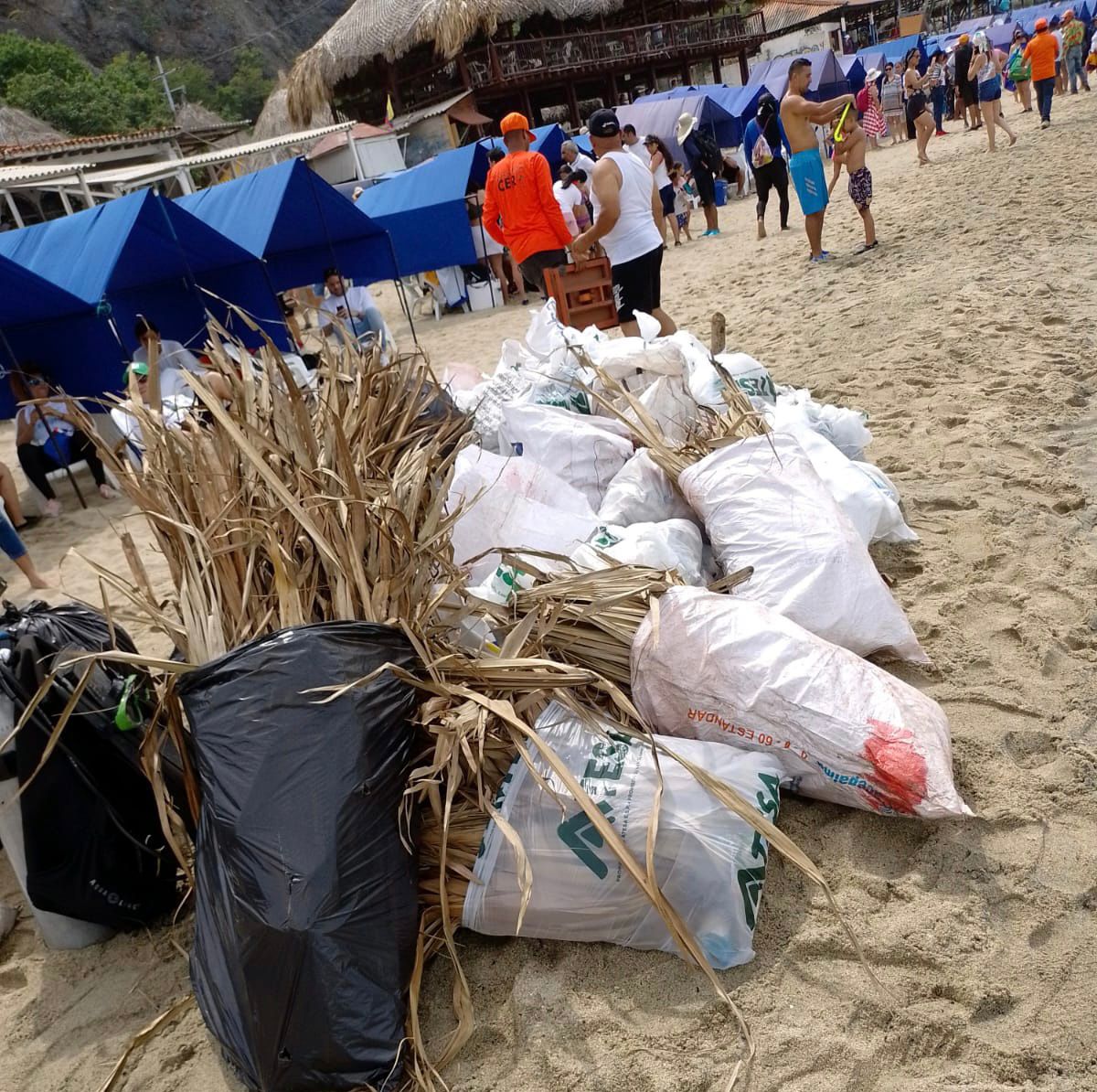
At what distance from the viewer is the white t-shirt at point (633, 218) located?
4668 millimetres

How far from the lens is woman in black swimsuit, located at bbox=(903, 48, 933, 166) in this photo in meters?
11.6

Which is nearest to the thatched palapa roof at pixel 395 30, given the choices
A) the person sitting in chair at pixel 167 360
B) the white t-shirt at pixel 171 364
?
the person sitting in chair at pixel 167 360

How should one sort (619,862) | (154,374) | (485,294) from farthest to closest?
1. (485,294)
2. (154,374)
3. (619,862)

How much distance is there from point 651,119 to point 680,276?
368 inches

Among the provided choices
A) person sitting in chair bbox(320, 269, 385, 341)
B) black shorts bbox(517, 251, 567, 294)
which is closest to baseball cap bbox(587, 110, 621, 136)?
black shorts bbox(517, 251, 567, 294)

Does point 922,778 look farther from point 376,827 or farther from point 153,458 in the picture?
point 153,458

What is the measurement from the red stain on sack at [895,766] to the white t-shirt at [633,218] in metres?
3.69

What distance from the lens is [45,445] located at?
6211mm

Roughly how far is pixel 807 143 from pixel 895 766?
6.41 metres

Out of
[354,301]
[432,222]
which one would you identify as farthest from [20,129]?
[354,301]

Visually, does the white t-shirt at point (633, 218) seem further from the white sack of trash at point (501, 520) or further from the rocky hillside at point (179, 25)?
the rocky hillside at point (179, 25)

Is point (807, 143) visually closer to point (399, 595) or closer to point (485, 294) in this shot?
point (485, 294)

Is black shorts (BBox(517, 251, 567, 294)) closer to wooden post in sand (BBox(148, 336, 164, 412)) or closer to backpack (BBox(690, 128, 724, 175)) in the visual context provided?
wooden post in sand (BBox(148, 336, 164, 412))

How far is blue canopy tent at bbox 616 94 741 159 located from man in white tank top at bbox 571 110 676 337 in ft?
38.3
